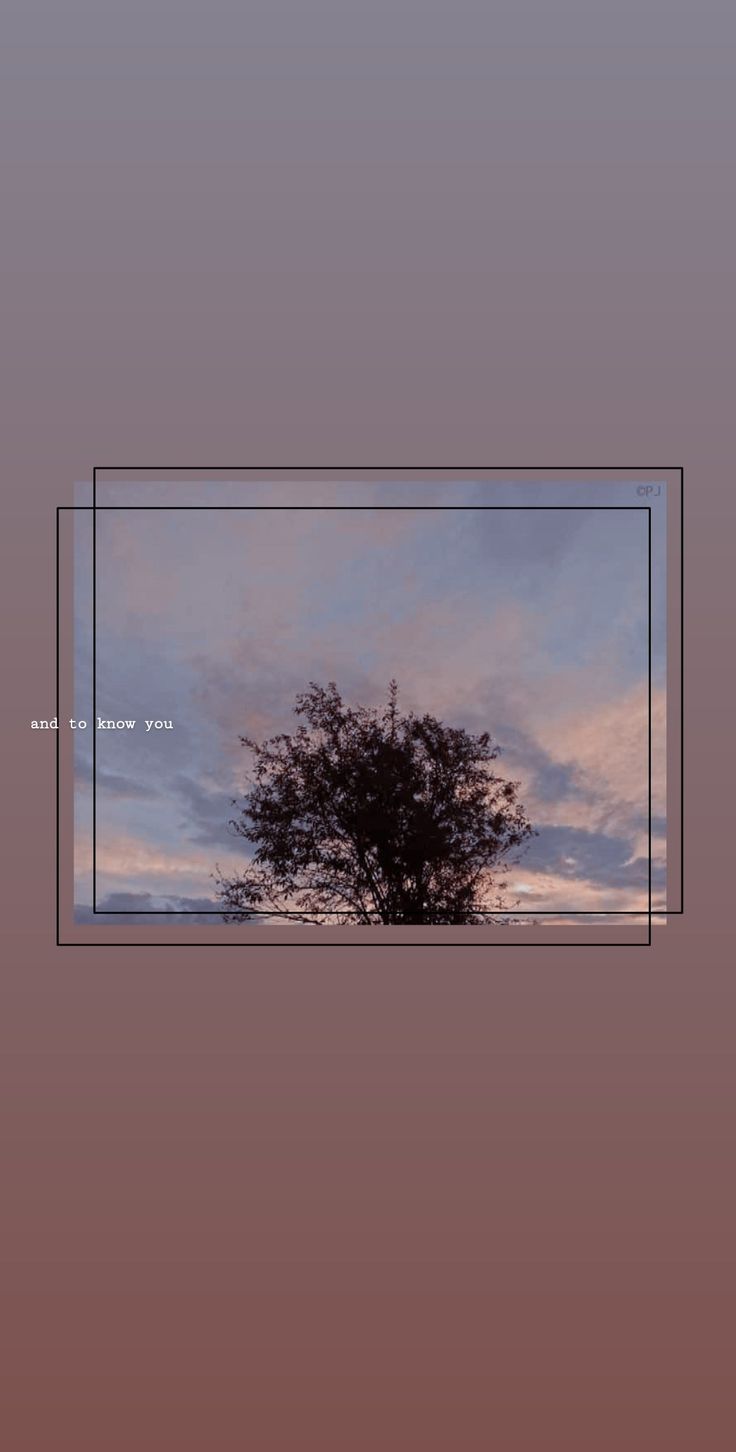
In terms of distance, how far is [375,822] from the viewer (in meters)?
4.06

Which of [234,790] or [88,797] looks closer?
[88,797]

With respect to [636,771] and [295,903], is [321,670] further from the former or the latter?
[636,771]

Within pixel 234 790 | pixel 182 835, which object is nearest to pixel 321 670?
pixel 234 790

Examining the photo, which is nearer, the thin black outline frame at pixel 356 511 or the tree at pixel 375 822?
the thin black outline frame at pixel 356 511

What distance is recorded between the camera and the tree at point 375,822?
→ 3.94 metres

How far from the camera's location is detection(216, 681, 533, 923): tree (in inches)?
155

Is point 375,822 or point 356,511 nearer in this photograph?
point 356,511

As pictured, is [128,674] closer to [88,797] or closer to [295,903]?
[88,797]

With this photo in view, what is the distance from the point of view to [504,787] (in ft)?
13.0

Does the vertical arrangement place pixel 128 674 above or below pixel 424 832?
above

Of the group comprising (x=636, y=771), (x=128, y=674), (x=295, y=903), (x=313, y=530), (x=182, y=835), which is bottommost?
(x=295, y=903)

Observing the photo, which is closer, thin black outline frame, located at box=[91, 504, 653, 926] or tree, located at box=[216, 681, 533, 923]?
thin black outline frame, located at box=[91, 504, 653, 926]

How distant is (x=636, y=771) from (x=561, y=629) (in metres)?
0.61

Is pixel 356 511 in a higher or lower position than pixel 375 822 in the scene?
higher
